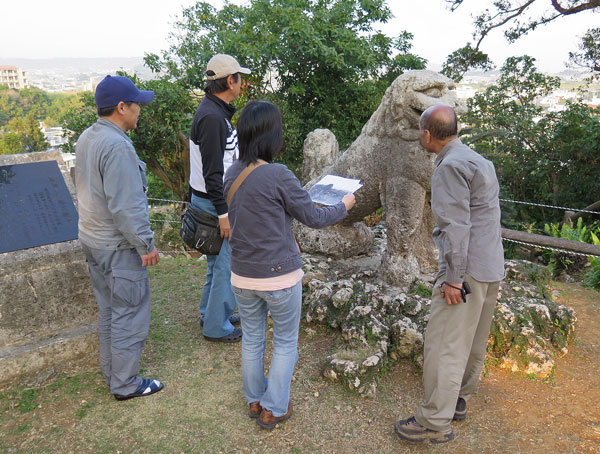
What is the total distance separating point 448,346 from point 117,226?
1.98 m

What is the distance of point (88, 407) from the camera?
2.91 m

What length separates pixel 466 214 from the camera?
224cm

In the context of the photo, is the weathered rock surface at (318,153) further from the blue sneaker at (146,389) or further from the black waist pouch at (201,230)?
the blue sneaker at (146,389)

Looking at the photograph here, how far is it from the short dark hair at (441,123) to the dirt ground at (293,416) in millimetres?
1764

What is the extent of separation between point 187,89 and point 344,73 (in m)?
3.10

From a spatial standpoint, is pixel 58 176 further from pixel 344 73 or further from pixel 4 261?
pixel 344 73

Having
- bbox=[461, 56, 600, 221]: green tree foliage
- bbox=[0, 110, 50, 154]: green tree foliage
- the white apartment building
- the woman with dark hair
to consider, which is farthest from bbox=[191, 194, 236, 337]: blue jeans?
the white apartment building

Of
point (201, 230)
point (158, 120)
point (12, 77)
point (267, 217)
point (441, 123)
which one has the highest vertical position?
point (441, 123)

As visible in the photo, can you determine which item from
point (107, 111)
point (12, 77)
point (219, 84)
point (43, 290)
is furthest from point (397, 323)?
point (12, 77)

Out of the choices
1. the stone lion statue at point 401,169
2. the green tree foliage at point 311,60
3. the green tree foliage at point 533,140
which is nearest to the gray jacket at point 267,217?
the stone lion statue at point 401,169

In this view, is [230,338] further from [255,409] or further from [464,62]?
[464,62]

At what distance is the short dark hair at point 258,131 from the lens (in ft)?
7.20

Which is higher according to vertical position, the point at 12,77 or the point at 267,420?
the point at 12,77

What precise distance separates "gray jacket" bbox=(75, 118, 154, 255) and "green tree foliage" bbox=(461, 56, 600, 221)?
8.81m
